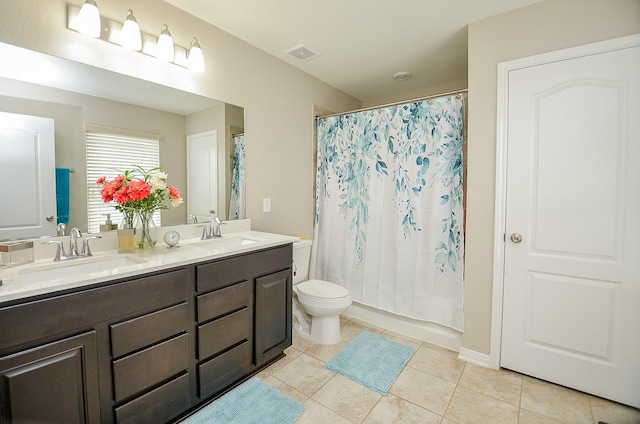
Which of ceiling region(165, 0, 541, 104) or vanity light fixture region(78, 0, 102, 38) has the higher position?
ceiling region(165, 0, 541, 104)

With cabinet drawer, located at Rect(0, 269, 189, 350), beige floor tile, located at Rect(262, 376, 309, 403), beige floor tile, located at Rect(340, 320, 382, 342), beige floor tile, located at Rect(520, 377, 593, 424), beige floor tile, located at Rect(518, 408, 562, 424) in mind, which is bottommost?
beige floor tile, located at Rect(518, 408, 562, 424)

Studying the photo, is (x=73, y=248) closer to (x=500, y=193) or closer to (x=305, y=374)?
(x=305, y=374)

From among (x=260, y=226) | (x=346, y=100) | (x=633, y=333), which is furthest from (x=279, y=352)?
(x=346, y=100)

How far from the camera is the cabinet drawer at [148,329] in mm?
1244

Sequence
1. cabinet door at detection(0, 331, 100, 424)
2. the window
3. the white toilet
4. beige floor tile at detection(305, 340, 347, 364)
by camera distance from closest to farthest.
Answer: cabinet door at detection(0, 331, 100, 424) < the window < beige floor tile at detection(305, 340, 347, 364) < the white toilet

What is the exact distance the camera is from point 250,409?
5.28 feet

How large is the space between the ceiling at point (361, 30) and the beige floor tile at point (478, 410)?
2428mm

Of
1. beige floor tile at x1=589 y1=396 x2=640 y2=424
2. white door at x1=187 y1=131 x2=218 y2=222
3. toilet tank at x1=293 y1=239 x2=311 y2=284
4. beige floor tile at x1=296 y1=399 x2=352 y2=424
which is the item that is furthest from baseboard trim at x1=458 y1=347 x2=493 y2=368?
white door at x1=187 y1=131 x2=218 y2=222

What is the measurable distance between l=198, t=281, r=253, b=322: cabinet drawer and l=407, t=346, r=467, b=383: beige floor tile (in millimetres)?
1297

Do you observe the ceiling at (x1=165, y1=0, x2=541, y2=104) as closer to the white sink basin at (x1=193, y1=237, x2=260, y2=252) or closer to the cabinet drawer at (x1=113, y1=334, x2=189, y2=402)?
the white sink basin at (x1=193, y1=237, x2=260, y2=252)

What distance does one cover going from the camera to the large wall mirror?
1.40m

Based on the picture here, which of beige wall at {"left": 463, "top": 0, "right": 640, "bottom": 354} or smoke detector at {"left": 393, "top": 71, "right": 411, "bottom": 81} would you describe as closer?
beige wall at {"left": 463, "top": 0, "right": 640, "bottom": 354}

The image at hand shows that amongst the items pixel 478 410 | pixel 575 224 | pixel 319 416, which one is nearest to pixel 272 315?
pixel 319 416

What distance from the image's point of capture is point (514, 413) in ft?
5.30
